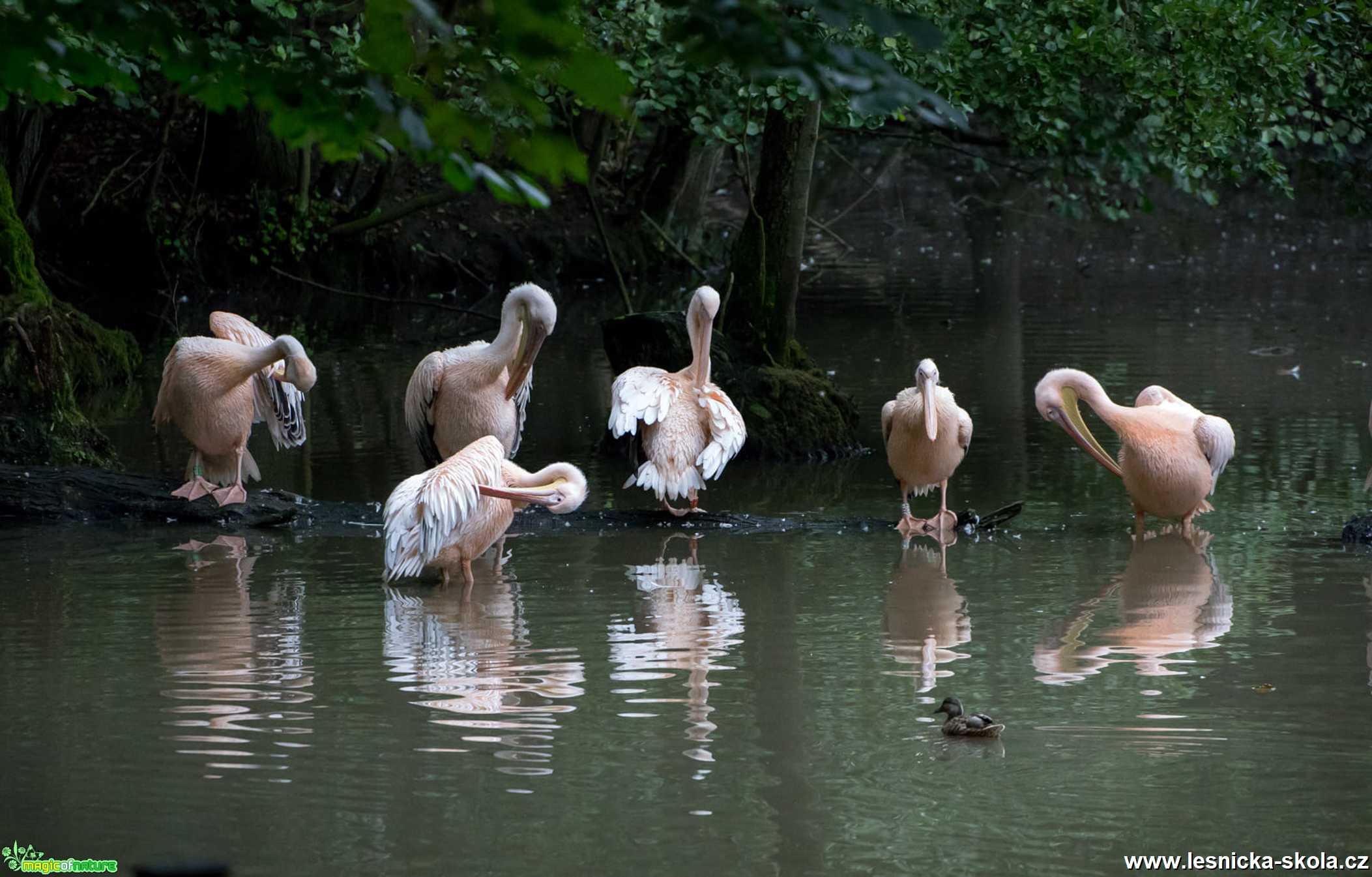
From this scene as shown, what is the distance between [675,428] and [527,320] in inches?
42.6

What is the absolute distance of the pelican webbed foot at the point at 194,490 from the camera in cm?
819

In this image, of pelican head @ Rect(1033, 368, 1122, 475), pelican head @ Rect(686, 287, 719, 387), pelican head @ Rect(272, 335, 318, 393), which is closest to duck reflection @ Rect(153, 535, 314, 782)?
pelican head @ Rect(272, 335, 318, 393)

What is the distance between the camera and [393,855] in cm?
422

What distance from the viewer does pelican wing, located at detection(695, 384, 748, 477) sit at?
857 cm

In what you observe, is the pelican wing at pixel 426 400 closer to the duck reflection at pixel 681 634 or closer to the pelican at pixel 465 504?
the pelican at pixel 465 504

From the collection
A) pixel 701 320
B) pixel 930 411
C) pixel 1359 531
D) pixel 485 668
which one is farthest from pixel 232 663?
pixel 1359 531

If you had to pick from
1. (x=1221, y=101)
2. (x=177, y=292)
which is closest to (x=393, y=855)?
(x=1221, y=101)

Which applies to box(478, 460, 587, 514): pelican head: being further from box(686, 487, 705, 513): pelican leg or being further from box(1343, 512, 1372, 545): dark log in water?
box(1343, 512, 1372, 545): dark log in water

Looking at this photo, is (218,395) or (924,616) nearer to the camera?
(924,616)

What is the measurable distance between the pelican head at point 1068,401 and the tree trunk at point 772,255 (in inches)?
110

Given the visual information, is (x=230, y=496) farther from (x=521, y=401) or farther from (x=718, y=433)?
(x=718, y=433)

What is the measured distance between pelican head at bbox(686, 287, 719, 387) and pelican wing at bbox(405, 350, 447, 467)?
143cm

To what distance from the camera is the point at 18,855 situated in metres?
4.20

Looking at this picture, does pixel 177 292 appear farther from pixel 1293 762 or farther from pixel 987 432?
pixel 1293 762
